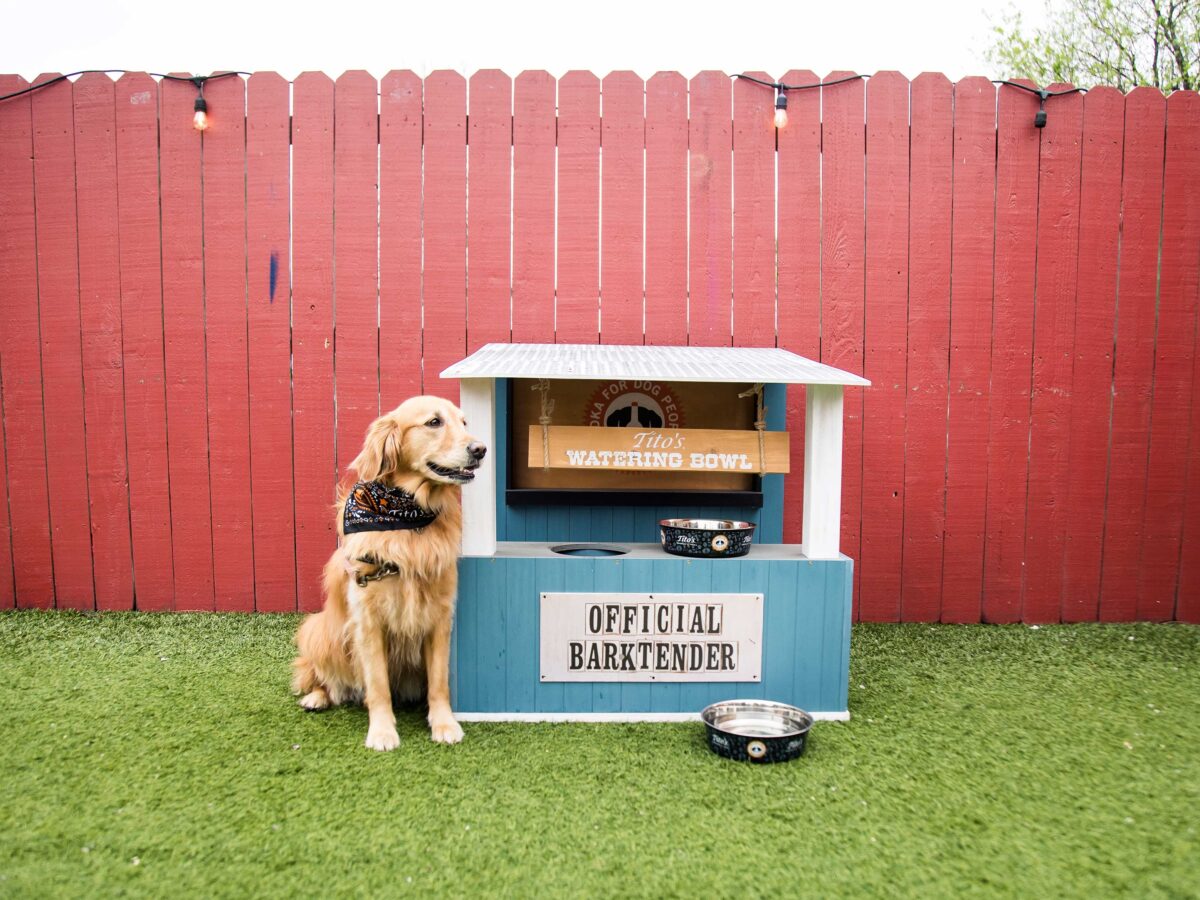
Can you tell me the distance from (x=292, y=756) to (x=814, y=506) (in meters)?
2.13

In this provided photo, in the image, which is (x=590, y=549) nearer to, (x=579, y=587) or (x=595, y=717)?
(x=579, y=587)

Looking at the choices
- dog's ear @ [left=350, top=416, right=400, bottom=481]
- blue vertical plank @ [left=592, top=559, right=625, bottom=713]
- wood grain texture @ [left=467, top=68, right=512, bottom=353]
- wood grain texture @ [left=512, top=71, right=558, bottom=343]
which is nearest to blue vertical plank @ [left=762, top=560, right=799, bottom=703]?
blue vertical plank @ [left=592, top=559, right=625, bottom=713]

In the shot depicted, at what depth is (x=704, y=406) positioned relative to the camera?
13.0 feet

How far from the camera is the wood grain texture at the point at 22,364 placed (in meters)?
4.17

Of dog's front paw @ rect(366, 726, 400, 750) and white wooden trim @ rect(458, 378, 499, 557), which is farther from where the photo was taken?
white wooden trim @ rect(458, 378, 499, 557)

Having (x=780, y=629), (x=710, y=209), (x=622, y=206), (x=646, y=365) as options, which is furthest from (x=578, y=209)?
(x=780, y=629)

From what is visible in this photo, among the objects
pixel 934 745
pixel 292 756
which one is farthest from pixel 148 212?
pixel 934 745

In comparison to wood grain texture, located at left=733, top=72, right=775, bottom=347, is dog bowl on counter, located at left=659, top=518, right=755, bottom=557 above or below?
below

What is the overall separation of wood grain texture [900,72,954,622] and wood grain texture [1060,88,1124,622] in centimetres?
73

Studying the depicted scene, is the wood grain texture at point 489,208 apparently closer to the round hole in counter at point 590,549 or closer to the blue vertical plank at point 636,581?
the round hole in counter at point 590,549

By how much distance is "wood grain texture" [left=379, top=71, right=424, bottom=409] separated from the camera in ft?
13.5

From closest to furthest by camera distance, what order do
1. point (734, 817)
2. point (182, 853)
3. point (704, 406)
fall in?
point (182, 853)
point (734, 817)
point (704, 406)

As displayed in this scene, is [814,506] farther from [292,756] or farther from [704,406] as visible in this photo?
[292,756]

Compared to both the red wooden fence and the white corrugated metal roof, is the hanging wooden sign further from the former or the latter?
the red wooden fence
